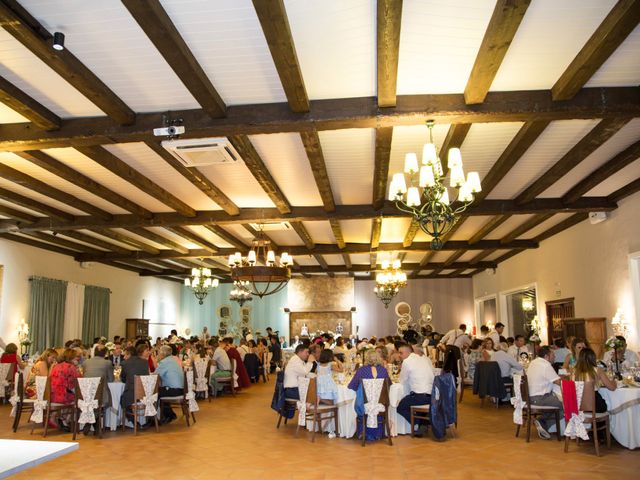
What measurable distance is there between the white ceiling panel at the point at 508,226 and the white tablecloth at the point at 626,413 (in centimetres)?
557

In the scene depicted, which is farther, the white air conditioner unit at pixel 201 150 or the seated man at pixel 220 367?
the seated man at pixel 220 367

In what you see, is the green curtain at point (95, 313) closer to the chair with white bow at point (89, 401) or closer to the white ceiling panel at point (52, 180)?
the white ceiling panel at point (52, 180)

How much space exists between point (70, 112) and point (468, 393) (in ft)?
30.1

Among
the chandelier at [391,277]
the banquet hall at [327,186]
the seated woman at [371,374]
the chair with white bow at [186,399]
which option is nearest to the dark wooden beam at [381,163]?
the banquet hall at [327,186]

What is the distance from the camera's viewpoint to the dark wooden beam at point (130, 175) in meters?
6.60

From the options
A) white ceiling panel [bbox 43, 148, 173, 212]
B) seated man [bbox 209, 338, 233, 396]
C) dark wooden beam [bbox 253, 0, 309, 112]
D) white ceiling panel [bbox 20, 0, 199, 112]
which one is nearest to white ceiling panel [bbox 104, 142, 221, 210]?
white ceiling panel [bbox 43, 148, 173, 212]

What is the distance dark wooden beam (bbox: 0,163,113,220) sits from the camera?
24.3 feet

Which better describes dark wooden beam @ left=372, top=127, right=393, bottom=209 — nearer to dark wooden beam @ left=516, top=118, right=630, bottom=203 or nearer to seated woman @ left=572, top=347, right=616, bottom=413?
dark wooden beam @ left=516, top=118, right=630, bottom=203

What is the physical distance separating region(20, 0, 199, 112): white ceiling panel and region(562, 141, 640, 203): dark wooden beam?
5.47 metres

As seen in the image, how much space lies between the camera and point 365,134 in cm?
629

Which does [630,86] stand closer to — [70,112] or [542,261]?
[70,112]

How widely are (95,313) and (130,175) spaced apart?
958cm

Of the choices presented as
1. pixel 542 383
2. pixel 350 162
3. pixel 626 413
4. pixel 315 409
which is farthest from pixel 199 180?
pixel 626 413

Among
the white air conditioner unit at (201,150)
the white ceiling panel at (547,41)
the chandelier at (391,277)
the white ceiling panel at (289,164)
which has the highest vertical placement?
the white ceiling panel at (547,41)
